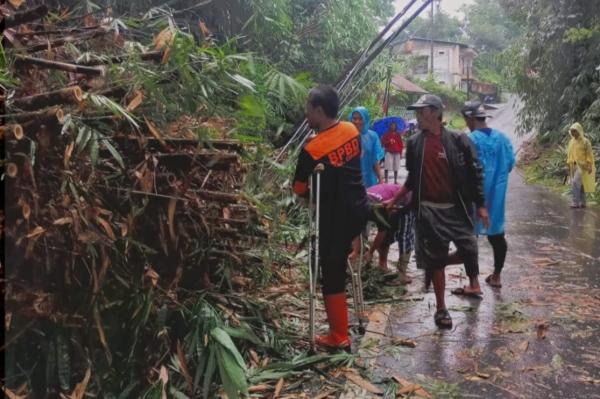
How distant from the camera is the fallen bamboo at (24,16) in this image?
287 cm

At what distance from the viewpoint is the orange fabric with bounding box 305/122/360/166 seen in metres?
4.25

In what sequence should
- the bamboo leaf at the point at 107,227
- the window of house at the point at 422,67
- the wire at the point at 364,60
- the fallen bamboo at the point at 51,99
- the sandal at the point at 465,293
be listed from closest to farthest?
the fallen bamboo at the point at 51,99 < the bamboo leaf at the point at 107,227 < the sandal at the point at 465,293 < the wire at the point at 364,60 < the window of house at the point at 422,67

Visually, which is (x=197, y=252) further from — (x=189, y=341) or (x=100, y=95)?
(x=100, y=95)

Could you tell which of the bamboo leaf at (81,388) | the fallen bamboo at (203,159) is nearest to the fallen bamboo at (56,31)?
the fallen bamboo at (203,159)

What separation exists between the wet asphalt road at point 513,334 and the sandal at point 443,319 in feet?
0.20

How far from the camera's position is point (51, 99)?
2.89m

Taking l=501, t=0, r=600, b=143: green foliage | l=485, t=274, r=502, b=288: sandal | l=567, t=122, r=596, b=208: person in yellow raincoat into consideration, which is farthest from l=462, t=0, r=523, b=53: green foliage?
l=485, t=274, r=502, b=288: sandal

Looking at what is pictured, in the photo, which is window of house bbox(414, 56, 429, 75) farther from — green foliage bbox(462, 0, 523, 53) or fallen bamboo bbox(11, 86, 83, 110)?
fallen bamboo bbox(11, 86, 83, 110)

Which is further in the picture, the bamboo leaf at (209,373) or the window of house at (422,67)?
the window of house at (422,67)

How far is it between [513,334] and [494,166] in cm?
207

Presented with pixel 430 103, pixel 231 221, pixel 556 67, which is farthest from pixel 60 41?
pixel 556 67

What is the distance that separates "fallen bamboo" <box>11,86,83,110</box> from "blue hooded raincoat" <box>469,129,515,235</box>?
14.8 feet

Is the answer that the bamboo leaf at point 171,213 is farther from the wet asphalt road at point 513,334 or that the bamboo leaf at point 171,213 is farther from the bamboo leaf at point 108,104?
the wet asphalt road at point 513,334

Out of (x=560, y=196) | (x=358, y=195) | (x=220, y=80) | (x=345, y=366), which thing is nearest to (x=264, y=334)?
(x=345, y=366)
